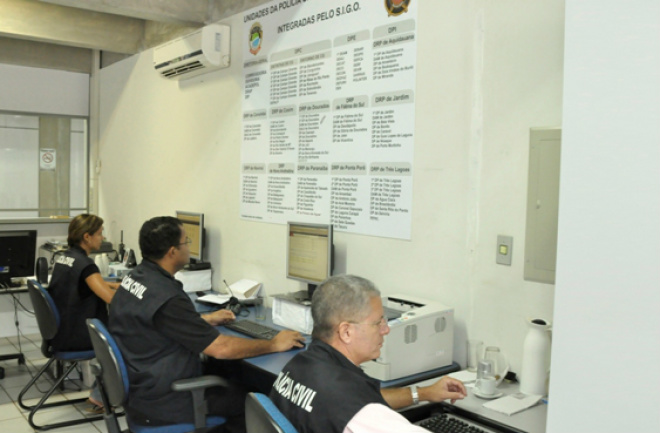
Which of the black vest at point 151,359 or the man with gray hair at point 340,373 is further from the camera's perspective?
the black vest at point 151,359

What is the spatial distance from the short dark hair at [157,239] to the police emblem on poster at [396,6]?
1501 mm

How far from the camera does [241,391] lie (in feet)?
9.11

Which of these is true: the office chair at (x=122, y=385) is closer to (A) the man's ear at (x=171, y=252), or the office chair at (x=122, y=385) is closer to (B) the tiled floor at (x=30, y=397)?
(A) the man's ear at (x=171, y=252)

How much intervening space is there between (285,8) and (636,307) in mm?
2908

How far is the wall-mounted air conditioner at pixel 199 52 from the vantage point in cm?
412

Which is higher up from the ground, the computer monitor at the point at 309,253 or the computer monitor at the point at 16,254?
the computer monitor at the point at 309,253

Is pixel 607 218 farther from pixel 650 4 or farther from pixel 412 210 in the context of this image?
pixel 412 210

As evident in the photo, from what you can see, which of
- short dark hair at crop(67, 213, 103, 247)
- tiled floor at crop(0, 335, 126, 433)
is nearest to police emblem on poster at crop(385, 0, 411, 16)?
short dark hair at crop(67, 213, 103, 247)

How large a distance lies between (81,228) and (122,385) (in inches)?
64.8

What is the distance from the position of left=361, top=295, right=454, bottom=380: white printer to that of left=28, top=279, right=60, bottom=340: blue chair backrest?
2.11 meters

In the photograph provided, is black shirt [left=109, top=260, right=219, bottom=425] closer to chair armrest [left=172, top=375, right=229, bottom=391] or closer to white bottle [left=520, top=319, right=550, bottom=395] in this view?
chair armrest [left=172, top=375, right=229, bottom=391]

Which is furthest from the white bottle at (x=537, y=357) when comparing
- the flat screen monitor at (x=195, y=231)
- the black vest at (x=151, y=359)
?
the flat screen monitor at (x=195, y=231)

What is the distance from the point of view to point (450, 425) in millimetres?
1971

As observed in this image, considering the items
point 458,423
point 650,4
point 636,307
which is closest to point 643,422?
point 636,307
